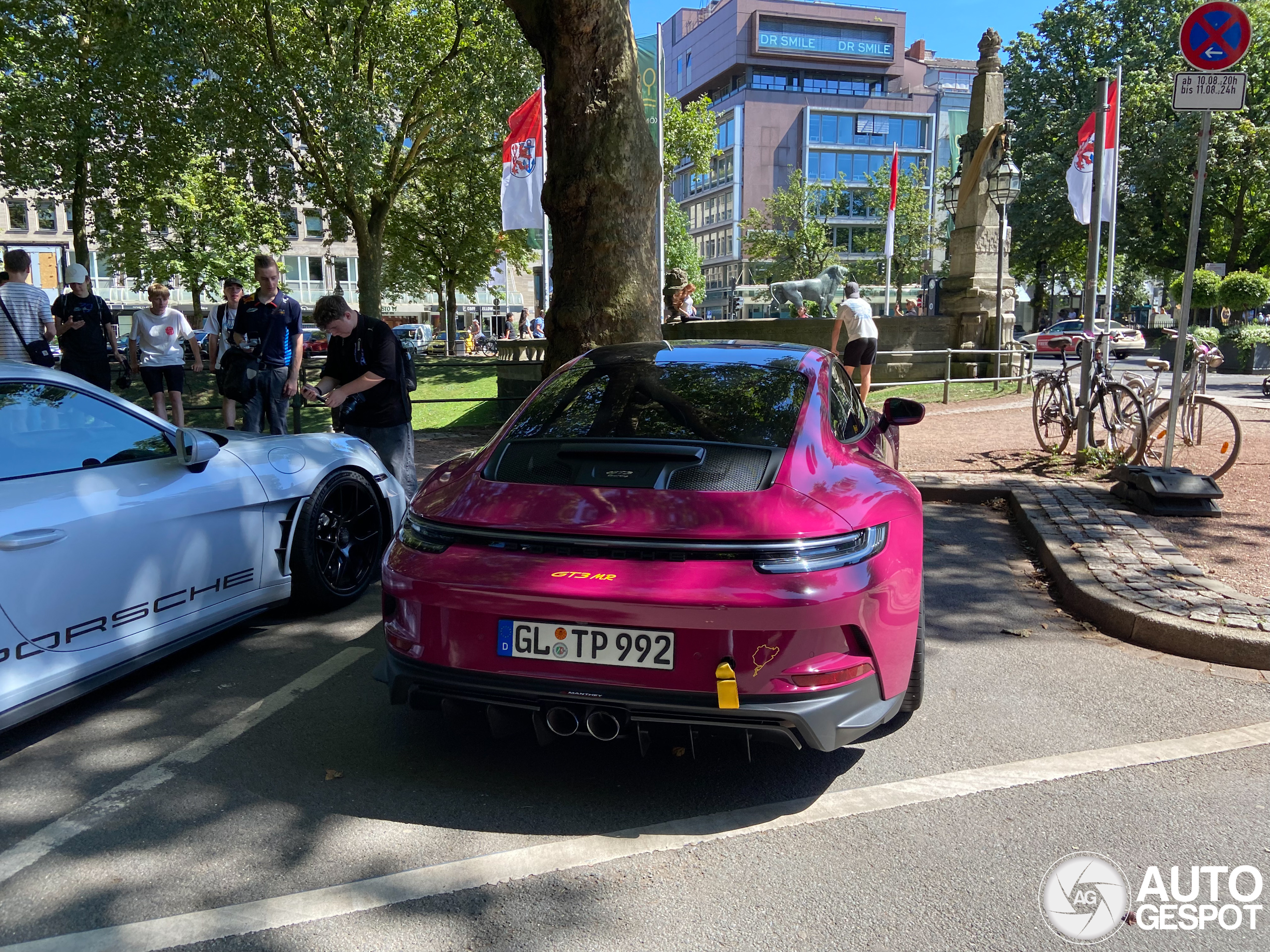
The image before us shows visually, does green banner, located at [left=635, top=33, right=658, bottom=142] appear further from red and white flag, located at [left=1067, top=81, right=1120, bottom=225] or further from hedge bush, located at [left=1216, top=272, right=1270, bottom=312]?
hedge bush, located at [left=1216, top=272, right=1270, bottom=312]

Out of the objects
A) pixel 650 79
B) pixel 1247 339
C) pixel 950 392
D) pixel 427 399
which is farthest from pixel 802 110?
pixel 650 79

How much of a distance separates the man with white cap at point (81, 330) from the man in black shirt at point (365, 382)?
4.89 m

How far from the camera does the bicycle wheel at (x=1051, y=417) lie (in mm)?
9625

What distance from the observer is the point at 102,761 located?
3500 millimetres

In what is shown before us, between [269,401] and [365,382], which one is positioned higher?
[365,382]

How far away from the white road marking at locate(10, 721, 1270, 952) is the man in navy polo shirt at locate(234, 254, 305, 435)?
7.28 meters

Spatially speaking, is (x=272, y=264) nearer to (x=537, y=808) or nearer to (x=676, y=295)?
(x=537, y=808)

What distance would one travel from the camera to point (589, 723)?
9.62 feet

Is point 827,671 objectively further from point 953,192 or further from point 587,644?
point 953,192

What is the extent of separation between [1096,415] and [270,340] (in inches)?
319

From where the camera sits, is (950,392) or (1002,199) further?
(1002,199)

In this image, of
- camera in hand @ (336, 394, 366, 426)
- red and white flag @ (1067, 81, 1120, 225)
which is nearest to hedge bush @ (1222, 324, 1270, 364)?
red and white flag @ (1067, 81, 1120, 225)

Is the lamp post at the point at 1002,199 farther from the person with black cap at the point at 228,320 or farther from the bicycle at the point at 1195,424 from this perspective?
the person with black cap at the point at 228,320

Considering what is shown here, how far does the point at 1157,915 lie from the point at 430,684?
217cm
